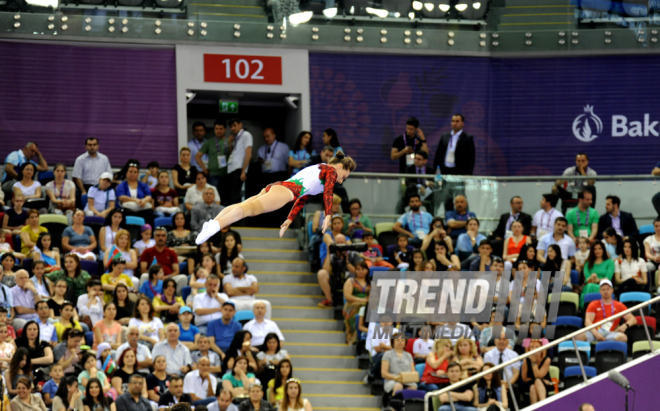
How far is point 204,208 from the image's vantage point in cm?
1501

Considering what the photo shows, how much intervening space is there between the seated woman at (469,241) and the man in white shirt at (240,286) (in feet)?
10.5

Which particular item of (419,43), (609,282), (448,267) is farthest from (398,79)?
(609,282)

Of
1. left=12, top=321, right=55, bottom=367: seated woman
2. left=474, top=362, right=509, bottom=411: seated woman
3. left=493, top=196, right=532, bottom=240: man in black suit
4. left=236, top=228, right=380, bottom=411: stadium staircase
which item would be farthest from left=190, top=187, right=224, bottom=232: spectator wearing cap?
left=474, top=362, right=509, bottom=411: seated woman

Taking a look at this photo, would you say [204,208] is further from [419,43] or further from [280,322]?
[419,43]

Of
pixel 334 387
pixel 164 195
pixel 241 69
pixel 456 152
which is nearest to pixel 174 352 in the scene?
pixel 334 387

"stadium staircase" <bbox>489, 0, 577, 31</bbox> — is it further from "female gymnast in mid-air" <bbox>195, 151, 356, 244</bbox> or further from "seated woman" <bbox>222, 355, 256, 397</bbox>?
"female gymnast in mid-air" <bbox>195, 151, 356, 244</bbox>

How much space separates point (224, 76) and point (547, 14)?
610 centimetres

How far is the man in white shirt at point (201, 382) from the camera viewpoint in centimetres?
1256

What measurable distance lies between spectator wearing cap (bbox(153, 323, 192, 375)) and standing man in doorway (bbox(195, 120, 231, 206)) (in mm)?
4317

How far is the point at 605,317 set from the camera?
14.1 meters

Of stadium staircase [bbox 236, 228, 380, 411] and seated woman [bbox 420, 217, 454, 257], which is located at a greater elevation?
seated woman [bbox 420, 217, 454, 257]

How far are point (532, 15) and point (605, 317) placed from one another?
7.28m

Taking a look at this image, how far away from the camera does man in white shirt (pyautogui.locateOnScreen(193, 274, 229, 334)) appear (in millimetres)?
13641

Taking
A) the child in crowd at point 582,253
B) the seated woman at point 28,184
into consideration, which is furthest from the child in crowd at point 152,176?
the child in crowd at point 582,253
